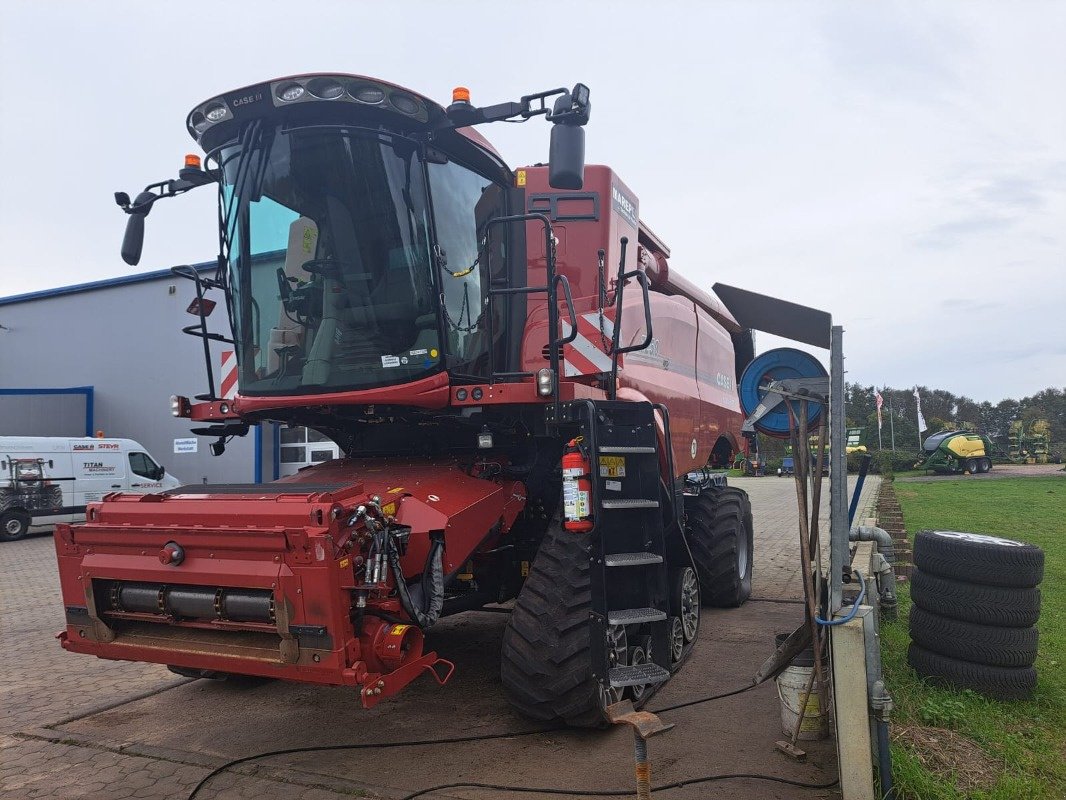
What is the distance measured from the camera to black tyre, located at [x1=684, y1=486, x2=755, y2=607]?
759 cm

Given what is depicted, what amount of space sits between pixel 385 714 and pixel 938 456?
33657 millimetres

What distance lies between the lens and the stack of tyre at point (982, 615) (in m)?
4.50

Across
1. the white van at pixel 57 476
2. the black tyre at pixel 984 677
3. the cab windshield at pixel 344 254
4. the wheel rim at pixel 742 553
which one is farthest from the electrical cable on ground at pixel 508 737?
the white van at pixel 57 476

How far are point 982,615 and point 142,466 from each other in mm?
16968

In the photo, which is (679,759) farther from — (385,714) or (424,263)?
(424,263)

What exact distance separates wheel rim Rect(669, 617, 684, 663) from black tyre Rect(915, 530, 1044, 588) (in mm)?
1780

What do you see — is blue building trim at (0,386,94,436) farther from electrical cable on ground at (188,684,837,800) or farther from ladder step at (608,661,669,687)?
ladder step at (608,661,669,687)

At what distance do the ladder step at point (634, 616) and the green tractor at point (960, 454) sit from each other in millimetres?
32561

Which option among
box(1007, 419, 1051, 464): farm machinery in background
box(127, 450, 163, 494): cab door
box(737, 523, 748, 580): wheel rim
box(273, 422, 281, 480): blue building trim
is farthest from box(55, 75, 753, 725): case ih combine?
box(1007, 419, 1051, 464): farm machinery in background

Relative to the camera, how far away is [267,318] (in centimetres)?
505

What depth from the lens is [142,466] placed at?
57.2 ft

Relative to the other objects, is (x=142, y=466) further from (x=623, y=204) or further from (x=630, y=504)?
(x=630, y=504)

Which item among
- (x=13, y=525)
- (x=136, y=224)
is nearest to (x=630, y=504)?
(x=136, y=224)

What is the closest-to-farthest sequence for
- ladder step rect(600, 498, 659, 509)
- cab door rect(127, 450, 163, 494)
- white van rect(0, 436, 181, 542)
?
ladder step rect(600, 498, 659, 509), white van rect(0, 436, 181, 542), cab door rect(127, 450, 163, 494)
